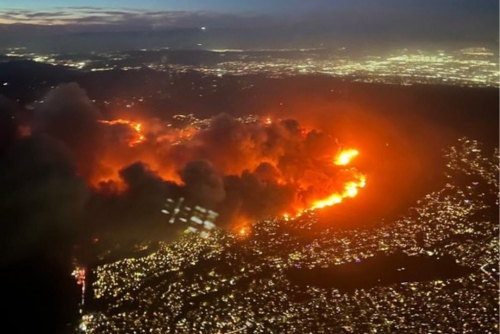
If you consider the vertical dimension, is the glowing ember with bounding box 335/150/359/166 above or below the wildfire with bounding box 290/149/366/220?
above

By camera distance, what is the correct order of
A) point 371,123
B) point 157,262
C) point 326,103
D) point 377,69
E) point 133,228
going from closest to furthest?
1. point 157,262
2. point 133,228
3. point 371,123
4. point 326,103
5. point 377,69

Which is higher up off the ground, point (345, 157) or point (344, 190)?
point (345, 157)

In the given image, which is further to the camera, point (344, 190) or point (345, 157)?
point (345, 157)

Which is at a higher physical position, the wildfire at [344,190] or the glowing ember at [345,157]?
the glowing ember at [345,157]

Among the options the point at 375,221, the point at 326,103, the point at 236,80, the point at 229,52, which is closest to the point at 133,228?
the point at 375,221

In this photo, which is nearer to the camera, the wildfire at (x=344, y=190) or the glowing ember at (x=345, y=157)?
the wildfire at (x=344, y=190)

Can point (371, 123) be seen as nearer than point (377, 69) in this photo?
Yes

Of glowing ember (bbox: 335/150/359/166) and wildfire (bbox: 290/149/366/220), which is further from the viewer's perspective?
glowing ember (bbox: 335/150/359/166)

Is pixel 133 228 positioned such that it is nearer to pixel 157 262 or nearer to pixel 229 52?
pixel 157 262
